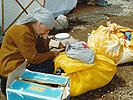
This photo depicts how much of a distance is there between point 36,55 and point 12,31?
1.19 feet

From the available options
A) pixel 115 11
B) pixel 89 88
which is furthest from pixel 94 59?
pixel 115 11

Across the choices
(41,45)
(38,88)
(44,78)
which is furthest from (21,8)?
(38,88)

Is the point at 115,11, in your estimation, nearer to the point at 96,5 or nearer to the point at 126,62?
the point at 96,5

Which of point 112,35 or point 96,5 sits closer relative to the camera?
point 112,35

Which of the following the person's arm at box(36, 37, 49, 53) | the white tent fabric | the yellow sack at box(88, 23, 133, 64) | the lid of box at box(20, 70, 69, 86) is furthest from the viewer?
the white tent fabric

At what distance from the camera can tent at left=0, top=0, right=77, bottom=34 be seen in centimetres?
371

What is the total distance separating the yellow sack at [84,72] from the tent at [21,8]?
193 centimetres

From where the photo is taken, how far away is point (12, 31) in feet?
5.89

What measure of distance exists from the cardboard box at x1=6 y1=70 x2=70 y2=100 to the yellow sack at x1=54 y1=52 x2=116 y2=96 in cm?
44

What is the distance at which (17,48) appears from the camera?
1.87 meters

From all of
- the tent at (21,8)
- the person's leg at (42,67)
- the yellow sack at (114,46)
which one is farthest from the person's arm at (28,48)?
the tent at (21,8)

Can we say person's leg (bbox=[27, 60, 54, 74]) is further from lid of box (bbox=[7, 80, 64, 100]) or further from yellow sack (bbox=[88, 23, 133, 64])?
yellow sack (bbox=[88, 23, 133, 64])

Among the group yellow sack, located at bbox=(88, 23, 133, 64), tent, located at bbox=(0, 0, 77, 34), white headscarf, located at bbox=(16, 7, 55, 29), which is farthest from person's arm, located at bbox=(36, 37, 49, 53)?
tent, located at bbox=(0, 0, 77, 34)

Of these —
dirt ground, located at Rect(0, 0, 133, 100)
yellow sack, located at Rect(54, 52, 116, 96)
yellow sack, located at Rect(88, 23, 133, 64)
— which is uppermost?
yellow sack, located at Rect(54, 52, 116, 96)
